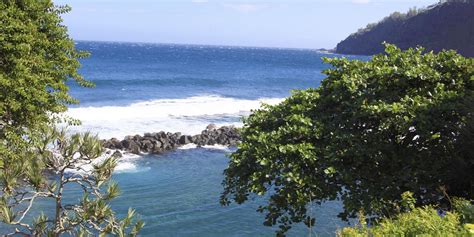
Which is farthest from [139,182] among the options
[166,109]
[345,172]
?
[166,109]

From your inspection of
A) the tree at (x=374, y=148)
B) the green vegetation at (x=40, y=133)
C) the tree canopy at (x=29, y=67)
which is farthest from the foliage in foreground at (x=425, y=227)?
the tree canopy at (x=29, y=67)

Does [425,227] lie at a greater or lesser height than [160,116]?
greater

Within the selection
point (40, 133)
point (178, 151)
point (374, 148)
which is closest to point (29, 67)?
point (40, 133)

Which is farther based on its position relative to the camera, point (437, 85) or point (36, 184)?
point (437, 85)

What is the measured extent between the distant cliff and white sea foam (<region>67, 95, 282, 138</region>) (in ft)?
207

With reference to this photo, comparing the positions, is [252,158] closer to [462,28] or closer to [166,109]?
[166,109]

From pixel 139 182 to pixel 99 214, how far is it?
12.2m

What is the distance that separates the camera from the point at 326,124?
956 cm

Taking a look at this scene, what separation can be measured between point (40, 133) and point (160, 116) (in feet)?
87.7

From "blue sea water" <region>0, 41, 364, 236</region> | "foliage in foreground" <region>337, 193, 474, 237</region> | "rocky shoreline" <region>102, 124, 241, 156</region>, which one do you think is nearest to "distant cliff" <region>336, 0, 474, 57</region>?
"blue sea water" <region>0, 41, 364, 236</region>

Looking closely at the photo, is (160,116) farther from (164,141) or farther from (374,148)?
(374,148)

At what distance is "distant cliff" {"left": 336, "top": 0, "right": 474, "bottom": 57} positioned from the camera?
10791 centimetres

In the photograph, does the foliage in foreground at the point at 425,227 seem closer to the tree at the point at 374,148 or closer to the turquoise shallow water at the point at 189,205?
the tree at the point at 374,148

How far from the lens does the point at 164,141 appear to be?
87.9 ft
